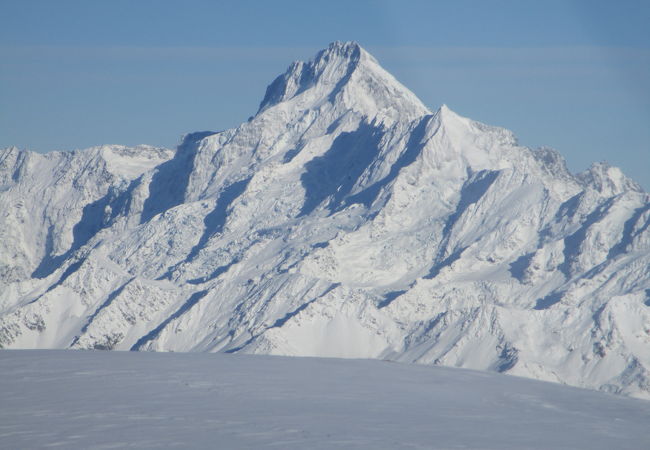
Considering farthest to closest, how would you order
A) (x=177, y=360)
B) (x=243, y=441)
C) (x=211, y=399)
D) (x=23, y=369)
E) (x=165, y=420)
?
(x=177, y=360), (x=23, y=369), (x=211, y=399), (x=165, y=420), (x=243, y=441)

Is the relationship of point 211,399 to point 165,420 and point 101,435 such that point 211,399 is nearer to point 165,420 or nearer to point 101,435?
point 165,420

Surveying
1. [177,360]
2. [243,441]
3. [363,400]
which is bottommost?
[243,441]

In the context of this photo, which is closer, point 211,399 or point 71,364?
point 211,399

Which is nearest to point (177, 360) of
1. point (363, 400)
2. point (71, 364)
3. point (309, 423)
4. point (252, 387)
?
point (71, 364)

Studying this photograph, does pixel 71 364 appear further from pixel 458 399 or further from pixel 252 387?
pixel 458 399

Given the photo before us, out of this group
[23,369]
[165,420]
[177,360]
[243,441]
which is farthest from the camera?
[177,360]

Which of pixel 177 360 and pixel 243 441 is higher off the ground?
pixel 177 360
